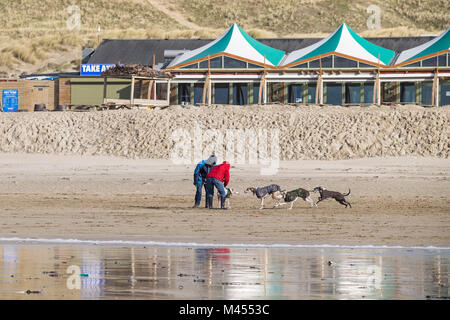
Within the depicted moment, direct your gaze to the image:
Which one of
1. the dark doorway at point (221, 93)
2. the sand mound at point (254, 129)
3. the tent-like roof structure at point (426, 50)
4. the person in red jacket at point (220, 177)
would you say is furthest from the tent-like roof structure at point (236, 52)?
the person in red jacket at point (220, 177)

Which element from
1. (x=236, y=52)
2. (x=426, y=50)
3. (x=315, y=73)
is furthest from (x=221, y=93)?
(x=426, y=50)

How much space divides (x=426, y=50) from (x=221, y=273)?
3511 centimetres

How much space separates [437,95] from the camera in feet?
143

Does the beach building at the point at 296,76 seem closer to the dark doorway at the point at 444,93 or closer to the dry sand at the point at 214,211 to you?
the dark doorway at the point at 444,93

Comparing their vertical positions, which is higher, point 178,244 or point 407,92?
point 407,92

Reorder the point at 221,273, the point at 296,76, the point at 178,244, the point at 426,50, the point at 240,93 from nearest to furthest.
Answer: the point at 221,273
the point at 178,244
the point at 426,50
the point at 296,76
the point at 240,93

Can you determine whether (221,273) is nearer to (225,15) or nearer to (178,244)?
(178,244)

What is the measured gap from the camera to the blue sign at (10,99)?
158 ft

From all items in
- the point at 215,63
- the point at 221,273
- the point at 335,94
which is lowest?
the point at 221,273

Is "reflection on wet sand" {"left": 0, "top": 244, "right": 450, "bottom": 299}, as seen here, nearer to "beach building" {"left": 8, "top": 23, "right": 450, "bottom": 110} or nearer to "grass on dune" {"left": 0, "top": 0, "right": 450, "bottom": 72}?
"beach building" {"left": 8, "top": 23, "right": 450, "bottom": 110}

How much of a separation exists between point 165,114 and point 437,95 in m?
13.9

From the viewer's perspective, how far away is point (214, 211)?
68.0ft

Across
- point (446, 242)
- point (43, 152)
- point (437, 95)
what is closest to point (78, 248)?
point (446, 242)

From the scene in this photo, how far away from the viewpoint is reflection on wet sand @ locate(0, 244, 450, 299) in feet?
35.4
